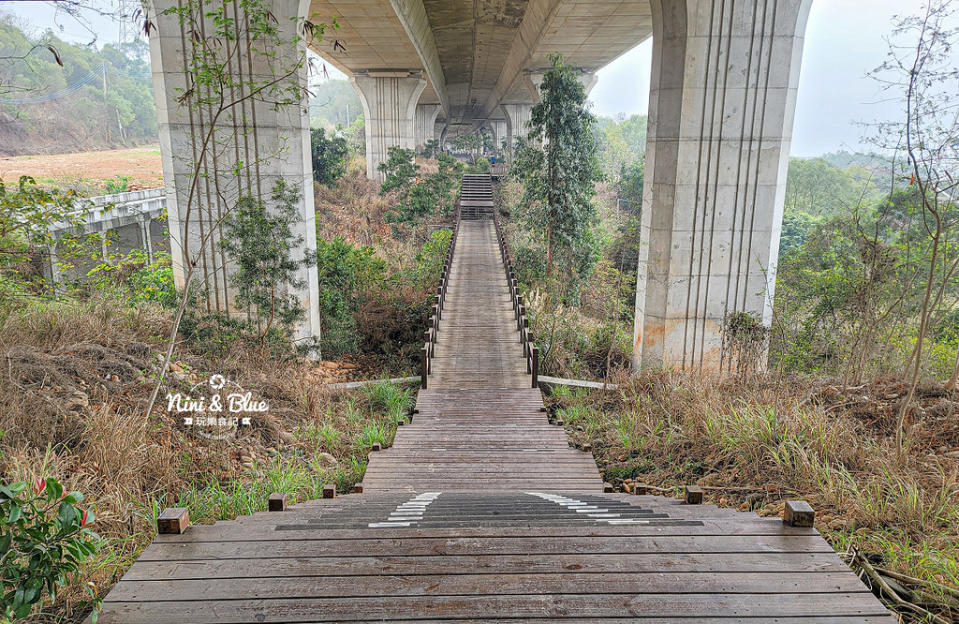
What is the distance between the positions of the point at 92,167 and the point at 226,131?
41212 millimetres

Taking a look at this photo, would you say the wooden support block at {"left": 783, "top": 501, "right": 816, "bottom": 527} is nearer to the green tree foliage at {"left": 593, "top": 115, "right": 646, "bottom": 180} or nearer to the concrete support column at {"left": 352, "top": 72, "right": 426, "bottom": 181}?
the concrete support column at {"left": 352, "top": 72, "right": 426, "bottom": 181}

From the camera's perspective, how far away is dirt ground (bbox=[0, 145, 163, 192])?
33.9 metres

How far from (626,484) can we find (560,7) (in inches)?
569

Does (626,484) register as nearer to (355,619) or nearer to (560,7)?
(355,619)

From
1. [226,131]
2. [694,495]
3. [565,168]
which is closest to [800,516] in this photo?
[694,495]

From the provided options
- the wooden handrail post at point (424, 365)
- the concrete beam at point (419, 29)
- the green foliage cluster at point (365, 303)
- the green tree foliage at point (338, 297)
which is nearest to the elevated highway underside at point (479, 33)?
the concrete beam at point (419, 29)

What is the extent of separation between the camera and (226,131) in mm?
10148

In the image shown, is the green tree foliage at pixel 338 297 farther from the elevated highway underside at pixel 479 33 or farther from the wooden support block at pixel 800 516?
the wooden support block at pixel 800 516

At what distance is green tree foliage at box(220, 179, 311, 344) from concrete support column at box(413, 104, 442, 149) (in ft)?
127

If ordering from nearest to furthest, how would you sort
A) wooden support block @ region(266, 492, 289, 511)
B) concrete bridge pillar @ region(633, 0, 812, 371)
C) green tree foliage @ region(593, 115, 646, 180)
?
wooden support block @ region(266, 492, 289, 511)
concrete bridge pillar @ region(633, 0, 812, 371)
green tree foliage @ region(593, 115, 646, 180)

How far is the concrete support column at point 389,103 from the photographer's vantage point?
94.7 feet

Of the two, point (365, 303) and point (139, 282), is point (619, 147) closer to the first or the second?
point (365, 303)

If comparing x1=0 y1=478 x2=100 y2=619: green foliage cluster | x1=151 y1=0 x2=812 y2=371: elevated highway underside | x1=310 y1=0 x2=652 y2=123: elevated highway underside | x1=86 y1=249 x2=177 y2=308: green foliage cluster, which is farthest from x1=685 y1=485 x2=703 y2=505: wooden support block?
x1=310 y1=0 x2=652 y2=123: elevated highway underside

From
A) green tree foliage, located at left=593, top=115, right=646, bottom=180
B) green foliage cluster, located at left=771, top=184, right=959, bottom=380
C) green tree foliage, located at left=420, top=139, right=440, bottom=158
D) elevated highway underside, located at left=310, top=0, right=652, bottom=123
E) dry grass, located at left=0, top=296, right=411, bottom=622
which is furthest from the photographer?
green tree foliage, located at left=593, top=115, right=646, bottom=180
